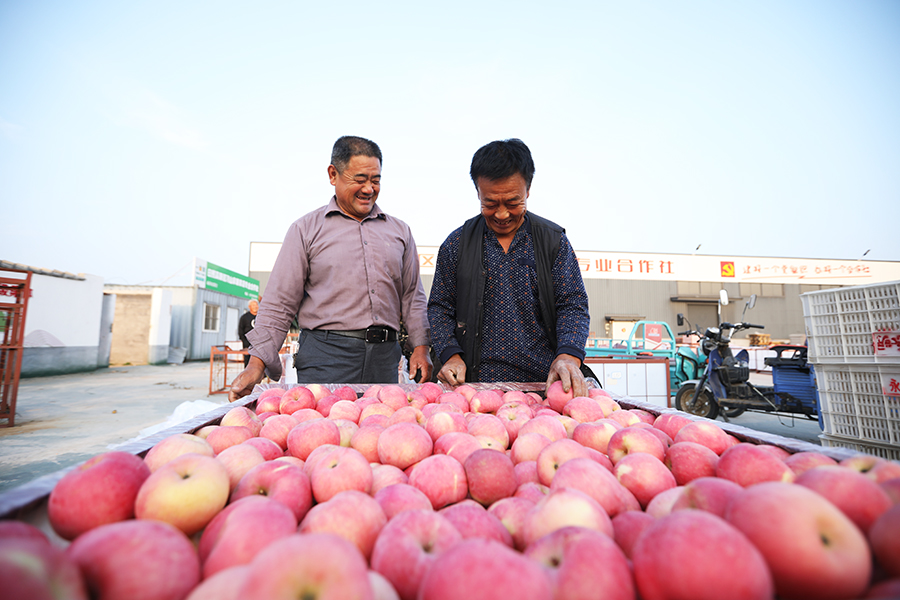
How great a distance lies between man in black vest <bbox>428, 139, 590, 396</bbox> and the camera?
8.11 feet

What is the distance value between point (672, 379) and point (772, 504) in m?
8.87

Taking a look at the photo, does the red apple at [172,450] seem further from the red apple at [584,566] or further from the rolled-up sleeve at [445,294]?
the rolled-up sleeve at [445,294]

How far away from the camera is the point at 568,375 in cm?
200

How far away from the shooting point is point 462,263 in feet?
8.59

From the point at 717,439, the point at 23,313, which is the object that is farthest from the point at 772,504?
the point at 23,313

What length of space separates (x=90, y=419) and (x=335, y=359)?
6706 mm

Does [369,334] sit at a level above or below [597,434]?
above

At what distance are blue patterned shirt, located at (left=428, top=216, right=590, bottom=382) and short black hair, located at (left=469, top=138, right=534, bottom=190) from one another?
432 millimetres

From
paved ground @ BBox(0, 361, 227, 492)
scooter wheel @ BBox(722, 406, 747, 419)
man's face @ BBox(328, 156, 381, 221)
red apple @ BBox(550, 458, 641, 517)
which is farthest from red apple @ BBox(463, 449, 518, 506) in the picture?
scooter wheel @ BBox(722, 406, 747, 419)

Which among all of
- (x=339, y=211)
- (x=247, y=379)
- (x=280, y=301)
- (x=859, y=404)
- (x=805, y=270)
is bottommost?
(x=859, y=404)

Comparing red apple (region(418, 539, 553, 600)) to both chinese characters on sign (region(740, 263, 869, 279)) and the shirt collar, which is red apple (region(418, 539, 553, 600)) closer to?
the shirt collar

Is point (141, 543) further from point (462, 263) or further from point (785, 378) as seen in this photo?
point (785, 378)

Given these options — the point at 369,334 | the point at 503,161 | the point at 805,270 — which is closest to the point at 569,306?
the point at 503,161

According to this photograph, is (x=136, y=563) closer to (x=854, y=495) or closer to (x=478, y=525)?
→ (x=478, y=525)
